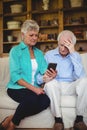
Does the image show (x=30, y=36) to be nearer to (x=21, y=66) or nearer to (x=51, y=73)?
(x=21, y=66)

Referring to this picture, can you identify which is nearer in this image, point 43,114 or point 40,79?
point 43,114

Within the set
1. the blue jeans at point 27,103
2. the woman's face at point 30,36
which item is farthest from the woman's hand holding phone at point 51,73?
the woman's face at point 30,36

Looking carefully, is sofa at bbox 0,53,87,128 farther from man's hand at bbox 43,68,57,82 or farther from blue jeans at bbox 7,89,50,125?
man's hand at bbox 43,68,57,82

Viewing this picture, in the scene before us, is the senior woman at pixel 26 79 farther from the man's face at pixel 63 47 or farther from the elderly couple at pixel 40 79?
the man's face at pixel 63 47

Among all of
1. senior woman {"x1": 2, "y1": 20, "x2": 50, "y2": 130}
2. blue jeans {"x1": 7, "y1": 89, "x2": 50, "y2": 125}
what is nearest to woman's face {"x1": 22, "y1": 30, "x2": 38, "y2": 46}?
senior woman {"x1": 2, "y1": 20, "x2": 50, "y2": 130}

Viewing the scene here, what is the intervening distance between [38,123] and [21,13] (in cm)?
363

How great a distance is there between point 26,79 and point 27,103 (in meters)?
0.33

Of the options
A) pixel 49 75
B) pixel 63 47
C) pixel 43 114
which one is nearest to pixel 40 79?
pixel 49 75

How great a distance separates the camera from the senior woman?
243 cm

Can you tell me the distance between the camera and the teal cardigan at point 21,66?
2.62 metres

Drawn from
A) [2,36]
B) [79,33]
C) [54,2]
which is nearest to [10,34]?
[2,36]

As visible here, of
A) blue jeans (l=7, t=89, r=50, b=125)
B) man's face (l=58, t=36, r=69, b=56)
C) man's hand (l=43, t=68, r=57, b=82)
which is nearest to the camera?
blue jeans (l=7, t=89, r=50, b=125)

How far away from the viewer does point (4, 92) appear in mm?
2949

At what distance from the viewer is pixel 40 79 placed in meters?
2.71
